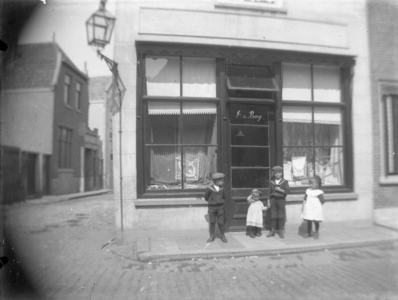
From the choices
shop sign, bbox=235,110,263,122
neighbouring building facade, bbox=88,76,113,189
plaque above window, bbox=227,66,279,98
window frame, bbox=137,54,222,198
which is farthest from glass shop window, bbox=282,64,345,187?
neighbouring building facade, bbox=88,76,113,189

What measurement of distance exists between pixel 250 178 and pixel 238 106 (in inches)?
53.4

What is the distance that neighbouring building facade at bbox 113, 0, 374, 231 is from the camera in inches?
132

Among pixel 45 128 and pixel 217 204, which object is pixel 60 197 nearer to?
pixel 45 128

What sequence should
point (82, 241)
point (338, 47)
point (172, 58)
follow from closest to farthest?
point (338, 47) < point (82, 241) < point (172, 58)

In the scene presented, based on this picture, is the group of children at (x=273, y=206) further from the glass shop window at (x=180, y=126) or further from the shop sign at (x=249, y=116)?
the shop sign at (x=249, y=116)

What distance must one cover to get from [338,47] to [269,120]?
1.70 metres

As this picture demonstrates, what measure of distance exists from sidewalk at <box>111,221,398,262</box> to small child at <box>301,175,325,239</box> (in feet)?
0.38

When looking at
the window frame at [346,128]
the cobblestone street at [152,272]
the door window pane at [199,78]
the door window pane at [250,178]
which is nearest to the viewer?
the cobblestone street at [152,272]

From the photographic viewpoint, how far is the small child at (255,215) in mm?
4590

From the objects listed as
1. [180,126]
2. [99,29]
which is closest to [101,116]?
[99,29]

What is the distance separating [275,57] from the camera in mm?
4500

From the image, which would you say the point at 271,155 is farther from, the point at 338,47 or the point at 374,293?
the point at 374,293

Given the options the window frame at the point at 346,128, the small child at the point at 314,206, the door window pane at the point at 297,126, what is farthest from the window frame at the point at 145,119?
the window frame at the point at 346,128

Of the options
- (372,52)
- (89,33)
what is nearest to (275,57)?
(372,52)
